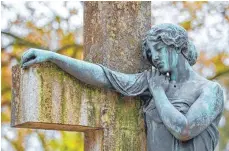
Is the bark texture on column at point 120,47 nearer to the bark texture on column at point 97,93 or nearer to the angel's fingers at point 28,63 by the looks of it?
the bark texture on column at point 97,93

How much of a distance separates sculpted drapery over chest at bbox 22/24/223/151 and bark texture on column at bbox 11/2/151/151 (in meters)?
0.09

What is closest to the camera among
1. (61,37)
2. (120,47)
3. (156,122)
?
(156,122)

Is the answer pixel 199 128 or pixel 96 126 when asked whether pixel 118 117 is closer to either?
pixel 96 126

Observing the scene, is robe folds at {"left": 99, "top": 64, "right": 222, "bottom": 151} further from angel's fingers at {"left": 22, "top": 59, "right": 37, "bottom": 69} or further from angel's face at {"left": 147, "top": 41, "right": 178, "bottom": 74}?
angel's fingers at {"left": 22, "top": 59, "right": 37, "bottom": 69}

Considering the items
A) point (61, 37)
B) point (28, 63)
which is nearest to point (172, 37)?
point (28, 63)

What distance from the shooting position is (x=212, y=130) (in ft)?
22.3

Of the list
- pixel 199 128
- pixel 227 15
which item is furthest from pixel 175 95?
pixel 227 15

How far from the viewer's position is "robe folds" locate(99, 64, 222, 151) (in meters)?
6.74

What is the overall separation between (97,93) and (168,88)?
530 mm

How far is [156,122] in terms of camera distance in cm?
685

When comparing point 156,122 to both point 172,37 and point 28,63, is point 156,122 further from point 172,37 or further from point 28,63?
point 28,63

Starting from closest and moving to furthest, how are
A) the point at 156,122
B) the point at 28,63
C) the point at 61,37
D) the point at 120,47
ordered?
the point at 28,63 → the point at 156,122 → the point at 120,47 → the point at 61,37

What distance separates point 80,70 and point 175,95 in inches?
28.9

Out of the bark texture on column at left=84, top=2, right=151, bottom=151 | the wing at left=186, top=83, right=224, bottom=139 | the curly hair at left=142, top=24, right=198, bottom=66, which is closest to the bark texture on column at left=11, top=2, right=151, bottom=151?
the bark texture on column at left=84, top=2, right=151, bottom=151
